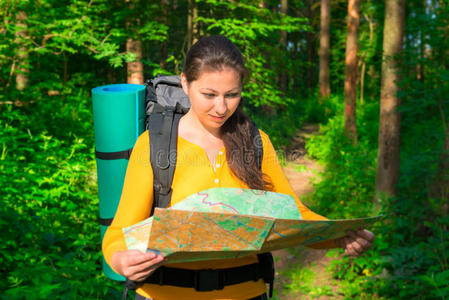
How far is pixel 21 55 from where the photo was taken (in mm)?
7508

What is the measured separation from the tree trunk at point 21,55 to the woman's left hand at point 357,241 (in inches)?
251

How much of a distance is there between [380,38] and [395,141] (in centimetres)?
1775

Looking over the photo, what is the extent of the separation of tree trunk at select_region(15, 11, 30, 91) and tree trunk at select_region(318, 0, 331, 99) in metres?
14.2

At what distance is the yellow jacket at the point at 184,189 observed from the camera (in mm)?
1585

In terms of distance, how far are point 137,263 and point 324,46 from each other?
1952cm

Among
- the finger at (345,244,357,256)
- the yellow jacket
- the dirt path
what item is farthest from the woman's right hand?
the dirt path

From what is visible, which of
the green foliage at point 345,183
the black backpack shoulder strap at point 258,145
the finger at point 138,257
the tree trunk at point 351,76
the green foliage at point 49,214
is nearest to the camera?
the finger at point 138,257

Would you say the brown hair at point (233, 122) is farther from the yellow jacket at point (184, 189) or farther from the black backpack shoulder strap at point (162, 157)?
the black backpack shoulder strap at point (162, 157)

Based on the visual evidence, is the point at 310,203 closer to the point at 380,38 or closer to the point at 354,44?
the point at 354,44

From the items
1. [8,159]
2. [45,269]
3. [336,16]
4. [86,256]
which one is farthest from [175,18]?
[336,16]

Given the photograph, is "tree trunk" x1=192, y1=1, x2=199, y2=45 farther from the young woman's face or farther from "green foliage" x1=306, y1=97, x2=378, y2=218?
the young woman's face

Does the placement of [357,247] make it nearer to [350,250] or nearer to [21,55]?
[350,250]

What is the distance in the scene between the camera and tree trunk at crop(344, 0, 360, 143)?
1241cm

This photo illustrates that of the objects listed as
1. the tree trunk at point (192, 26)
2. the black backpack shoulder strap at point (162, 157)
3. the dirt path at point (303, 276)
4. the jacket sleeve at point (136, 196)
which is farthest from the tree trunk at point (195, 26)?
the jacket sleeve at point (136, 196)
